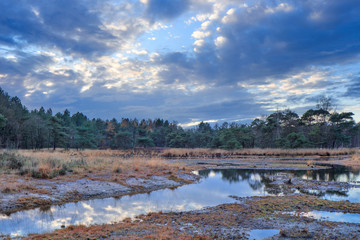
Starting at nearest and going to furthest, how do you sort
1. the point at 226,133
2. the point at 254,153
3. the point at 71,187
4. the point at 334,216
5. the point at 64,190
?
the point at 334,216 < the point at 64,190 < the point at 71,187 < the point at 254,153 < the point at 226,133

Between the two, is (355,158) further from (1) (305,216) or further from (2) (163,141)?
(2) (163,141)

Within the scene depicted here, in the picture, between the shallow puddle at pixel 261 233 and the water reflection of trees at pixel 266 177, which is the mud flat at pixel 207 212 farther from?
the water reflection of trees at pixel 266 177

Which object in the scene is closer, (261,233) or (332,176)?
(261,233)

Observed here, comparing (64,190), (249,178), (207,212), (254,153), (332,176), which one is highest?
(254,153)

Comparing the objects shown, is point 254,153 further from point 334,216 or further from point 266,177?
point 334,216

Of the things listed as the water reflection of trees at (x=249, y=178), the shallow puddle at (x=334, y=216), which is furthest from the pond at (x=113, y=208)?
the shallow puddle at (x=334, y=216)

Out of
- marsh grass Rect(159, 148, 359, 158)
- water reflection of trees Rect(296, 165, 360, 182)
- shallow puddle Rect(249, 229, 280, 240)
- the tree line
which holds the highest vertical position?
the tree line

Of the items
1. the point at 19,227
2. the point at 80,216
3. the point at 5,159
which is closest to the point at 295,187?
the point at 80,216

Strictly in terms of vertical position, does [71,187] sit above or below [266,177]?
above

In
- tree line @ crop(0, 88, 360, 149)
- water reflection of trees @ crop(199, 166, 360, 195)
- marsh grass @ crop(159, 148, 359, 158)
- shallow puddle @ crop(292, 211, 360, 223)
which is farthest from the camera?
tree line @ crop(0, 88, 360, 149)

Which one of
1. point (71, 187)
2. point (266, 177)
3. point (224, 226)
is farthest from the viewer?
point (266, 177)

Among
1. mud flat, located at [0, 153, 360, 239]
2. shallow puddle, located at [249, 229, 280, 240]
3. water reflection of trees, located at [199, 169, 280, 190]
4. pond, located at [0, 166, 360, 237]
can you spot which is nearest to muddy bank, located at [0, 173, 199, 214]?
mud flat, located at [0, 153, 360, 239]

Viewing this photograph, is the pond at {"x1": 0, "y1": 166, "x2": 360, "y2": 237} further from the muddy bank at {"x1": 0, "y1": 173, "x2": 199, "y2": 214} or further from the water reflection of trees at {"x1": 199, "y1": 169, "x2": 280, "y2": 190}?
the water reflection of trees at {"x1": 199, "y1": 169, "x2": 280, "y2": 190}

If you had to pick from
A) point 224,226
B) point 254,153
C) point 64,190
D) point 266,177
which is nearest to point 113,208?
point 64,190
